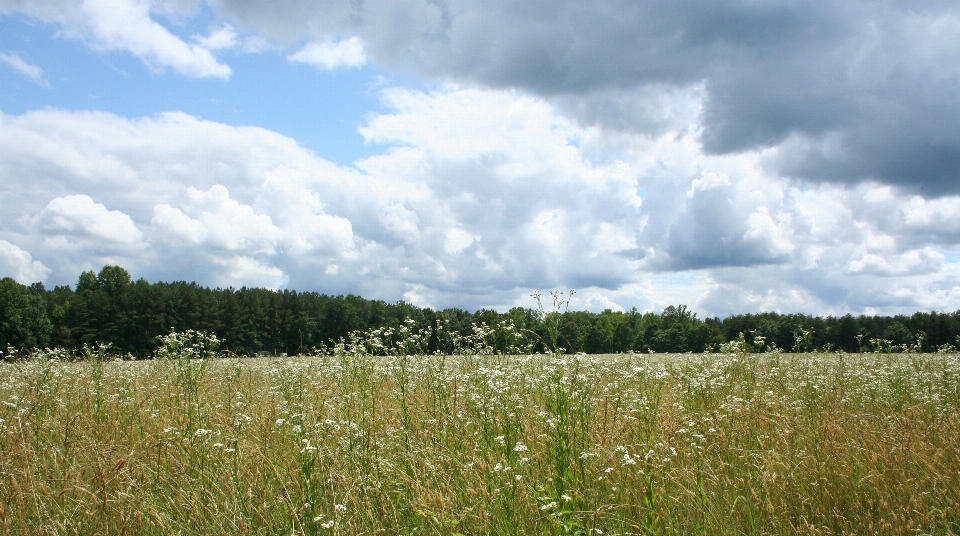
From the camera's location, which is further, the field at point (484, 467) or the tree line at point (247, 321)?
the tree line at point (247, 321)

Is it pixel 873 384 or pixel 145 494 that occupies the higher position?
pixel 873 384

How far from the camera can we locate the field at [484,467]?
3879mm

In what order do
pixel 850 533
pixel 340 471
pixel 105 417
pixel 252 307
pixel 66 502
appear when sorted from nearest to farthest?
pixel 850 533 → pixel 340 471 → pixel 66 502 → pixel 105 417 → pixel 252 307

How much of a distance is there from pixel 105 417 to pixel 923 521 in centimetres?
860

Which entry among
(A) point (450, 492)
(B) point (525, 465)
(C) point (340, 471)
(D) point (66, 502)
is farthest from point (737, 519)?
(D) point (66, 502)

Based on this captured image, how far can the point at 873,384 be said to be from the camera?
27.3ft

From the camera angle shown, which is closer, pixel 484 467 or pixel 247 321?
pixel 484 467

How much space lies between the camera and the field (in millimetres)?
3879

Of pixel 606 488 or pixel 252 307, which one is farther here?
pixel 252 307

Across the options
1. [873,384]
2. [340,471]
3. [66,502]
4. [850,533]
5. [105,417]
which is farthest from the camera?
[873,384]

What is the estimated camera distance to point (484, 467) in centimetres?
418

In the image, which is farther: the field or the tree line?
the tree line

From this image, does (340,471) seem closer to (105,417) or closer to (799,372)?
(105,417)

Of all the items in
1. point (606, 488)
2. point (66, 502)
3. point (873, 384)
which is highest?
point (873, 384)
